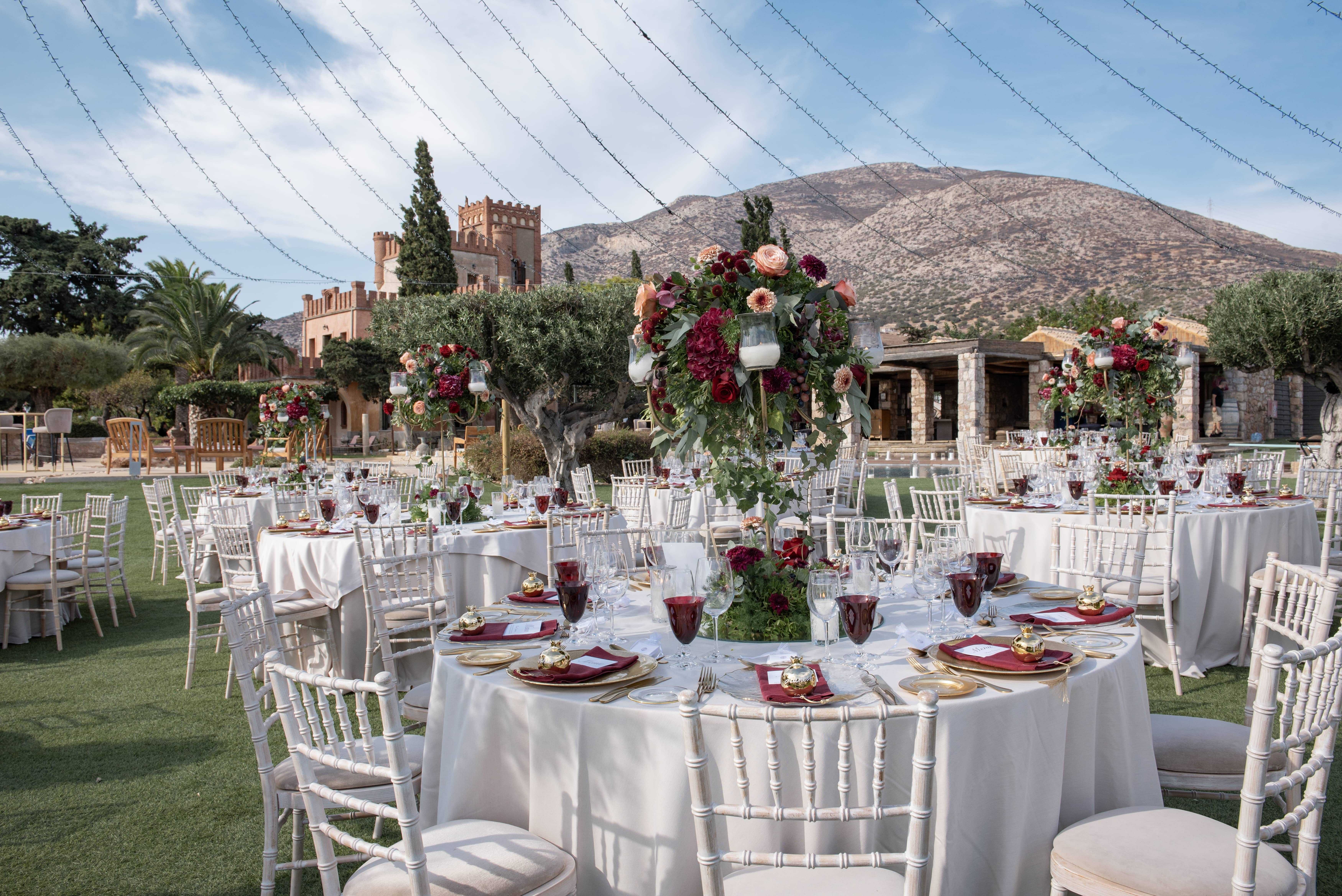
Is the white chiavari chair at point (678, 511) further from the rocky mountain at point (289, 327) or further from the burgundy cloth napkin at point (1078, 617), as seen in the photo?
the rocky mountain at point (289, 327)

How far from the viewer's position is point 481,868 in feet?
5.55

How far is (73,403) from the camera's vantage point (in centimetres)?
3178

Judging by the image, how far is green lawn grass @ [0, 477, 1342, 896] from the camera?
2.68m

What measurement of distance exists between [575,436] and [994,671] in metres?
12.0

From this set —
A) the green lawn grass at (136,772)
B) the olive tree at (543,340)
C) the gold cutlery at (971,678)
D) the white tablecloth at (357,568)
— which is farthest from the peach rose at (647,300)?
the olive tree at (543,340)

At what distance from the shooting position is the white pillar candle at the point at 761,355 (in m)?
2.22

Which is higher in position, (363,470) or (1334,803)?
(363,470)

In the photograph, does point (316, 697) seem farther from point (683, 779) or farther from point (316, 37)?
point (316, 37)

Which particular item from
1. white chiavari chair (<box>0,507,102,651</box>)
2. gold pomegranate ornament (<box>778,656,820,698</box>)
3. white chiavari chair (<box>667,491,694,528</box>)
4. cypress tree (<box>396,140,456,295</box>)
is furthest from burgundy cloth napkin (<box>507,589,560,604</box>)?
cypress tree (<box>396,140,456,295</box>)

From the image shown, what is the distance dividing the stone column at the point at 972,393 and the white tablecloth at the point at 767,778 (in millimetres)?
20794

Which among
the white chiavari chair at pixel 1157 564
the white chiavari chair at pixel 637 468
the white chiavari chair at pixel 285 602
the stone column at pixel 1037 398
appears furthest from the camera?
the stone column at pixel 1037 398

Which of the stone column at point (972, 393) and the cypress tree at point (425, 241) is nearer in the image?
the stone column at point (972, 393)

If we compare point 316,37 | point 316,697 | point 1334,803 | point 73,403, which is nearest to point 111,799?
point 316,697

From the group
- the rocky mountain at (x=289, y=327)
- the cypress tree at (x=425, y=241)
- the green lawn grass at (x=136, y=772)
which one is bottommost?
the green lawn grass at (x=136, y=772)
